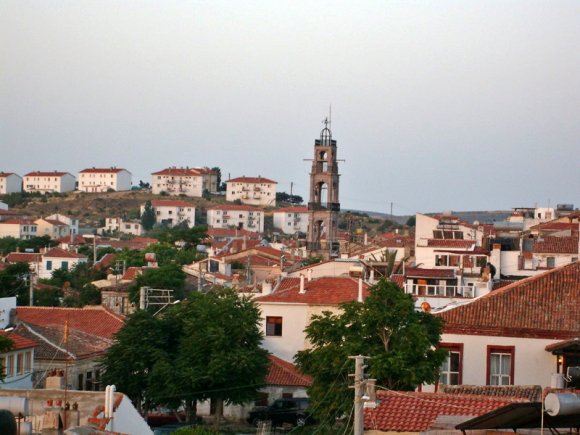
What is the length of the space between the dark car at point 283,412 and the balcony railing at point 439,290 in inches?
264

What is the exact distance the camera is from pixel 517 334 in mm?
27391

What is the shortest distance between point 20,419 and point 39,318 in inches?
1355

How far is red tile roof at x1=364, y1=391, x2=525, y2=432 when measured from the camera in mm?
19234

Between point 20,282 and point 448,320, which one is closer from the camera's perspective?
point 448,320

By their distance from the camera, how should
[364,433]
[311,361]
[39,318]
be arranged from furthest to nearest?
[39,318]
[311,361]
[364,433]

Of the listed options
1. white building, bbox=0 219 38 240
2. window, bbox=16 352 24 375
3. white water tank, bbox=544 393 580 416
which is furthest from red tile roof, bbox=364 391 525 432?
white building, bbox=0 219 38 240

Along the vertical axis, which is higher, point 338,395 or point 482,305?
point 482,305

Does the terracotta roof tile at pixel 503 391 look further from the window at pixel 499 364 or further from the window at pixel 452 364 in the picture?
the window at pixel 452 364

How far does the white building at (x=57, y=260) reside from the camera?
132 m

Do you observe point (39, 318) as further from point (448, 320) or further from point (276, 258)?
point (276, 258)

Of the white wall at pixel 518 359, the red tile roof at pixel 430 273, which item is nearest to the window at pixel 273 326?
the red tile roof at pixel 430 273

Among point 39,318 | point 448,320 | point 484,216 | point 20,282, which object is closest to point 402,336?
point 448,320

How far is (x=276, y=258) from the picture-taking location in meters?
108

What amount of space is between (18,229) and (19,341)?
152m
